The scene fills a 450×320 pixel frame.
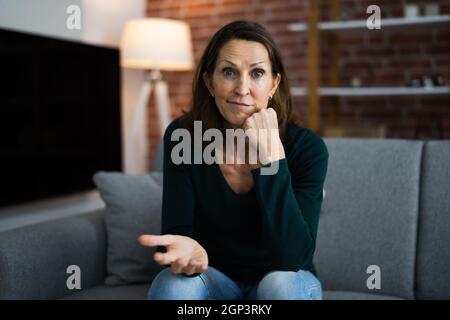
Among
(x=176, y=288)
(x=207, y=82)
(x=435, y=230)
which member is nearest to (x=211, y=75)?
(x=207, y=82)

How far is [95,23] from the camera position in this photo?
11.6 ft

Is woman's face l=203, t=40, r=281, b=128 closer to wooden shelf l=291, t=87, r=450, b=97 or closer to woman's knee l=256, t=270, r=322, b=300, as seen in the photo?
woman's knee l=256, t=270, r=322, b=300

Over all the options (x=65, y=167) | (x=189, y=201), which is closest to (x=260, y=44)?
(x=189, y=201)

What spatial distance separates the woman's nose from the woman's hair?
99 millimetres

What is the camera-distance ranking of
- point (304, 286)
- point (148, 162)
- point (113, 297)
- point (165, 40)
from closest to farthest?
point (304, 286)
point (113, 297)
point (165, 40)
point (148, 162)

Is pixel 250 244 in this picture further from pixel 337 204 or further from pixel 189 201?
pixel 337 204

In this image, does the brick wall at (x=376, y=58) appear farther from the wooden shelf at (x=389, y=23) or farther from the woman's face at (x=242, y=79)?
the woman's face at (x=242, y=79)

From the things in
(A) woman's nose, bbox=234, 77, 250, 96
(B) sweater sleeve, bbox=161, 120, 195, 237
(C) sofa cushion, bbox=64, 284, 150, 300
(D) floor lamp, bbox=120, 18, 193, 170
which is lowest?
(C) sofa cushion, bbox=64, 284, 150, 300

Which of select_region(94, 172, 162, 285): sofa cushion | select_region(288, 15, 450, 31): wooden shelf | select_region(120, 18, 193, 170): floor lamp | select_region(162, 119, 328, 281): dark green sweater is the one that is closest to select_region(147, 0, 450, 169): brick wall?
select_region(288, 15, 450, 31): wooden shelf

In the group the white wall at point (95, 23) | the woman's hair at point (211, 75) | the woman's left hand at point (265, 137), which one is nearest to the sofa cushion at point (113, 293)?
the woman's hair at point (211, 75)

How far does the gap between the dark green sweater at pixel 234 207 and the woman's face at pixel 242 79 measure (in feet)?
0.49

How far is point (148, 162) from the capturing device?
4.23 metres

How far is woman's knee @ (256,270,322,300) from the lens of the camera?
120 cm

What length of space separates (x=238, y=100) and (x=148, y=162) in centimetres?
291
